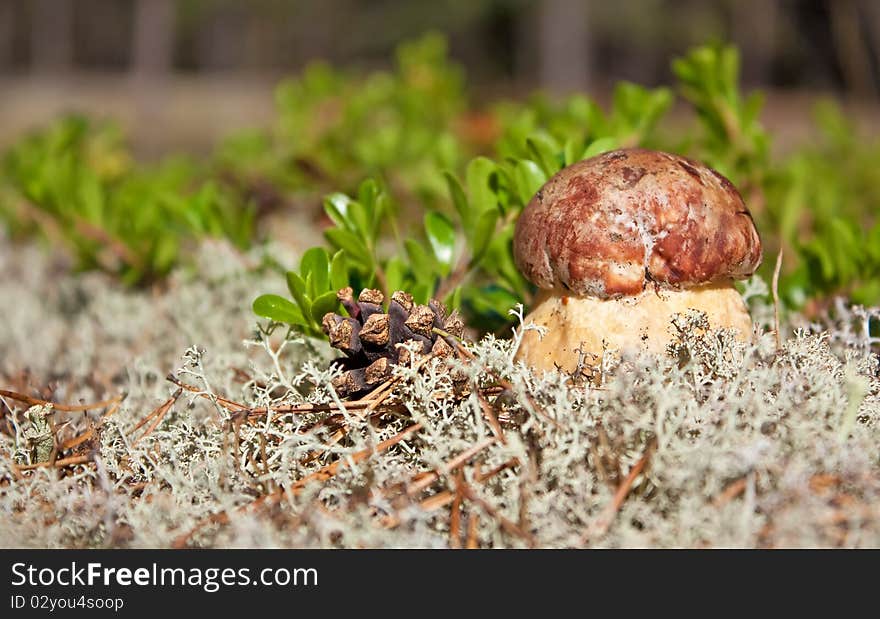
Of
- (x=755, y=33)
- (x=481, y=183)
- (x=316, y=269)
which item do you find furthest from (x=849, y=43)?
(x=755, y=33)

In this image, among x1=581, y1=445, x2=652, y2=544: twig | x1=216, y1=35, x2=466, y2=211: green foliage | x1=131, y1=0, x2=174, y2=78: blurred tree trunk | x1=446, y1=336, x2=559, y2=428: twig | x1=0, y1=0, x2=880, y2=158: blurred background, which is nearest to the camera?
x1=581, y1=445, x2=652, y2=544: twig

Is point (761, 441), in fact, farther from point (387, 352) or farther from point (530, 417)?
point (387, 352)

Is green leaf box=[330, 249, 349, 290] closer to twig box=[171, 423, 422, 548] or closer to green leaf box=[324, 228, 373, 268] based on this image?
green leaf box=[324, 228, 373, 268]

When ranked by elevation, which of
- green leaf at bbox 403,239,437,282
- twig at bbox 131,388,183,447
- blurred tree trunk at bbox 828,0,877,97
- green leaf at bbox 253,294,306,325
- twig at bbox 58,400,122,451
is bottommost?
twig at bbox 58,400,122,451

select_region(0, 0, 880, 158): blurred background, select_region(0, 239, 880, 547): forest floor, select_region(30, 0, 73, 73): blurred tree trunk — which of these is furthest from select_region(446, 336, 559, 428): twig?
select_region(30, 0, 73, 73): blurred tree trunk

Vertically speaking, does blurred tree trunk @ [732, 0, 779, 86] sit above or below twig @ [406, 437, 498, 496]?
above

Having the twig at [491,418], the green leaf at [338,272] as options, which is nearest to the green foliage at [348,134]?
the green leaf at [338,272]

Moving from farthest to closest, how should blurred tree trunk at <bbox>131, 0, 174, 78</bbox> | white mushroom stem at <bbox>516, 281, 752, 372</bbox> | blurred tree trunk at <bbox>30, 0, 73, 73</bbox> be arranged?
blurred tree trunk at <bbox>30, 0, 73, 73</bbox> < blurred tree trunk at <bbox>131, 0, 174, 78</bbox> < white mushroom stem at <bbox>516, 281, 752, 372</bbox>
